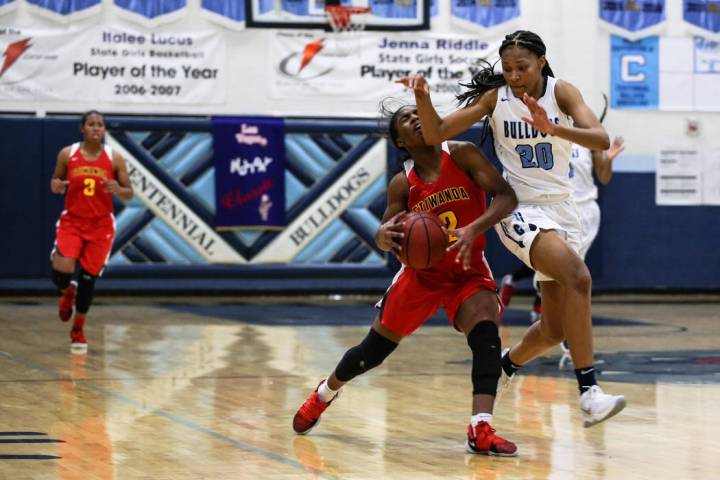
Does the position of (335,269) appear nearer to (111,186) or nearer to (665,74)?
(665,74)

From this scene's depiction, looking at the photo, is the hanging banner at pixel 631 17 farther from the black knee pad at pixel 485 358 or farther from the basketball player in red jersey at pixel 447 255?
the black knee pad at pixel 485 358

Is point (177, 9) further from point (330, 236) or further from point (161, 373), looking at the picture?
point (161, 373)

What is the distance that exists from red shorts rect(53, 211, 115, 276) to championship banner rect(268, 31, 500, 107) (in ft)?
19.7

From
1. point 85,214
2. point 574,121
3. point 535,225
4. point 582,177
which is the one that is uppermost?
point 574,121

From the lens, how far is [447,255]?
19.4ft

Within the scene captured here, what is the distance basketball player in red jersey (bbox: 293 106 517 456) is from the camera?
5.86 m

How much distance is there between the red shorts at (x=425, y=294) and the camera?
6043mm

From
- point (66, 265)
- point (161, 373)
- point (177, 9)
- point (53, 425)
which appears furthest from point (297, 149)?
point (53, 425)

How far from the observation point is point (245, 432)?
6.44 metres

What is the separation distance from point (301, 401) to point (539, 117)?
8.79 ft

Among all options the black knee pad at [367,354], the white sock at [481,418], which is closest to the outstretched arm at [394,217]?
the black knee pad at [367,354]

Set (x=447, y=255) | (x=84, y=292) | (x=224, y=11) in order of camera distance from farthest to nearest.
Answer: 1. (x=224, y=11)
2. (x=84, y=292)
3. (x=447, y=255)

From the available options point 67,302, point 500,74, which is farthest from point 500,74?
point 67,302

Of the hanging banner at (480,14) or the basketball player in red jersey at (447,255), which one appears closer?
the basketball player in red jersey at (447,255)
